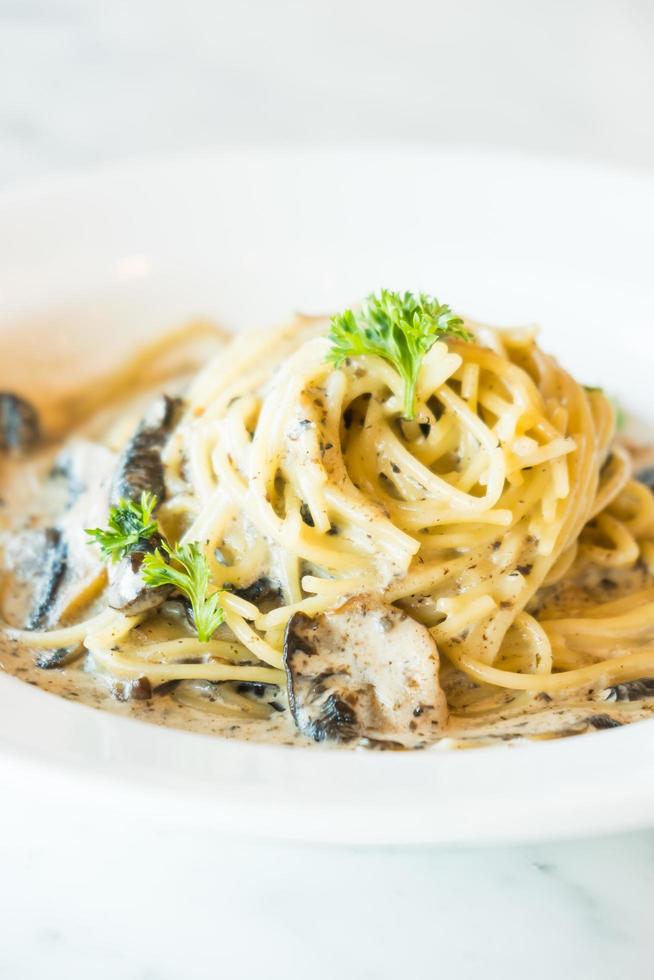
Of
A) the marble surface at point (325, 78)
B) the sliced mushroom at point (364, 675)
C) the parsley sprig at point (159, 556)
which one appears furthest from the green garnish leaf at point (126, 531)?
the marble surface at point (325, 78)

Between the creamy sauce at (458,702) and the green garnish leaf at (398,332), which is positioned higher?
the green garnish leaf at (398,332)

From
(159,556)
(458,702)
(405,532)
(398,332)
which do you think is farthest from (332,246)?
(458,702)

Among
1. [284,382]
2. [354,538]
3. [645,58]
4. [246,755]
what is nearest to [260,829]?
[246,755]

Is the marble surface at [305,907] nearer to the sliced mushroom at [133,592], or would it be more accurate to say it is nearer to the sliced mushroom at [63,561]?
the sliced mushroom at [133,592]

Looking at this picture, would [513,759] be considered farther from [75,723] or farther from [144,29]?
[144,29]

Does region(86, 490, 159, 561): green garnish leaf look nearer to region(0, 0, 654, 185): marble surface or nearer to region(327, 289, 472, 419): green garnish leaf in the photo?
region(327, 289, 472, 419): green garnish leaf

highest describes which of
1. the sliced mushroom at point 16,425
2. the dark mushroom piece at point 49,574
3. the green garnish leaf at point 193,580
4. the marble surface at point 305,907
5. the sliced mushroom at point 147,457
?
the sliced mushroom at point 147,457

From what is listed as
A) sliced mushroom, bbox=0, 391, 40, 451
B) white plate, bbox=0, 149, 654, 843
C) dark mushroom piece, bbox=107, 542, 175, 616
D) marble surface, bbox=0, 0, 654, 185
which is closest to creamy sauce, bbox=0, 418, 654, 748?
dark mushroom piece, bbox=107, 542, 175, 616

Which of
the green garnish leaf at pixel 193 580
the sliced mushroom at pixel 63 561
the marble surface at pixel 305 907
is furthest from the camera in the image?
the sliced mushroom at pixel 63 561
